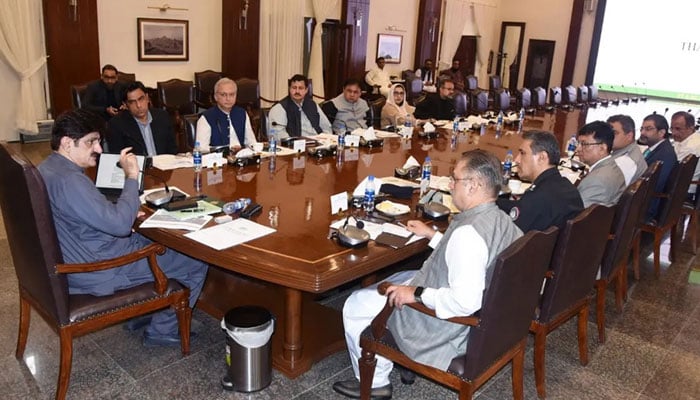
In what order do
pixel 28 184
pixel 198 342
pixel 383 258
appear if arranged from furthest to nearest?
pixel 198 342, pixel 383 258, pixel 28 184

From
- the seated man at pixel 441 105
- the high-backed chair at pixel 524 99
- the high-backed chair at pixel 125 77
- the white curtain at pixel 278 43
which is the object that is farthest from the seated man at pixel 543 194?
the high-backed chair at pixel 524 99

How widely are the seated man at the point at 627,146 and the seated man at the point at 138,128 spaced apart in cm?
283

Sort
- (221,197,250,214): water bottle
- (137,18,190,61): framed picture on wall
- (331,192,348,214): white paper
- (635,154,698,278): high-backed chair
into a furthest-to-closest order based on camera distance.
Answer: (137,18,190,61): framed picture on wall < (635,154,698,278): high-backed chair < (331,192,348,214): white paper < (221,197,250,214): water bottle

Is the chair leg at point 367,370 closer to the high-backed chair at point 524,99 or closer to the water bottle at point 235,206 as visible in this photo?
the water bottle at point 235,206

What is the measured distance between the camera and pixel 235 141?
4.15 metres

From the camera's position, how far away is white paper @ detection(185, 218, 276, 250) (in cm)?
211

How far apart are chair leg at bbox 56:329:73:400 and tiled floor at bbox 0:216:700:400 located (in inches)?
5.3

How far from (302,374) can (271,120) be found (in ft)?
8.49

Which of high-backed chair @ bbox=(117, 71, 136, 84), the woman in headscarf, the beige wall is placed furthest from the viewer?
the beige wall

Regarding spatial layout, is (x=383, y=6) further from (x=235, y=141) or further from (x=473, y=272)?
(x=473, y=272)

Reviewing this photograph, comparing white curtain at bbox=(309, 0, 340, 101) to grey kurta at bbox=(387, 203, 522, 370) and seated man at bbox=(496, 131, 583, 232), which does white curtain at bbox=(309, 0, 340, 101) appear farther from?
grey kurta at bbox=(387, 203, 522, 370)

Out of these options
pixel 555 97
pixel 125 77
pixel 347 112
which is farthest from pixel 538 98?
pixel 125 77

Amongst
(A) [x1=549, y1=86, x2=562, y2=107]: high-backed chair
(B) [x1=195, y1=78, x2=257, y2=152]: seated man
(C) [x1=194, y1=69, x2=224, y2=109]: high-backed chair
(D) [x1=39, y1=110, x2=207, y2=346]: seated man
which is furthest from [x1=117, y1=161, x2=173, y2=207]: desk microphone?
(A) [x1=549, y1=86, x2=562, y2=107]: high-backed chair

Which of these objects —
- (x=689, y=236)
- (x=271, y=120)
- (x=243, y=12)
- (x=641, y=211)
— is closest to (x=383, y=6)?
(x=243, y=12)
